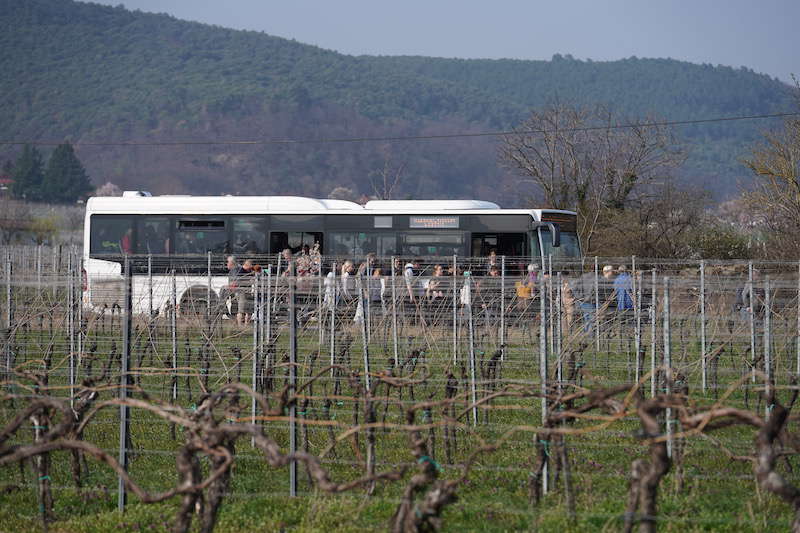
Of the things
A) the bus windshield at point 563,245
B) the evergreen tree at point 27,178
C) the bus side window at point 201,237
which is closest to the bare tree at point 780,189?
the bus windshield at point 563,245

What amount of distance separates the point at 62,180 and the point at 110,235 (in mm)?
80376

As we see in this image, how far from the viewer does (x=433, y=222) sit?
Result: 22.8 metres

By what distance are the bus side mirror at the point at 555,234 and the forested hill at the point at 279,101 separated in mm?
69234

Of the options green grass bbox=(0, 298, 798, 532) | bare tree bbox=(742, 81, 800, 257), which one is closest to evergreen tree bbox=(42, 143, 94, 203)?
bare tree bbox=(742, 81, 800, 257)

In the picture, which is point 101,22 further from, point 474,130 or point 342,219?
point 342,219

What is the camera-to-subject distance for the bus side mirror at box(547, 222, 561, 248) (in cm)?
2183

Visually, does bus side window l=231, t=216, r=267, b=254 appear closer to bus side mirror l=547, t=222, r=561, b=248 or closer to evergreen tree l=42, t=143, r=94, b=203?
bus side mirror l=547, t=222, r=561, b=248

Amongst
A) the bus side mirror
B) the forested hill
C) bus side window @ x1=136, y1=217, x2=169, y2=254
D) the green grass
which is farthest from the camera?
the forested hill

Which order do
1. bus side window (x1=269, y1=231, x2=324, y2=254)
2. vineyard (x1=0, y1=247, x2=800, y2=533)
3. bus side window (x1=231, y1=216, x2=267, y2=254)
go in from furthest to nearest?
1. bus side window (x1=231, y1=216, x2=267, y2=254)
2. bus side window (x1=269, y1=231, x2=324, y2=254)
3. vineyard (x1=0, y1=247, x2=800, y2=533)

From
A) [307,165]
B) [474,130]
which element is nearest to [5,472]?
[307,165]

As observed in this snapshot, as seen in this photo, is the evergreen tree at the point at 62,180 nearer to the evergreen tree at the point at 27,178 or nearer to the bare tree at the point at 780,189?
the evergreen tree at the point at 27,178

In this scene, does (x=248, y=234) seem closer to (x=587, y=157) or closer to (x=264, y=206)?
(x=264, y=206)

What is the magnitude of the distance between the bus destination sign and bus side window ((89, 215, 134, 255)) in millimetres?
6838

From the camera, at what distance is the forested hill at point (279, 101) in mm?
120438
